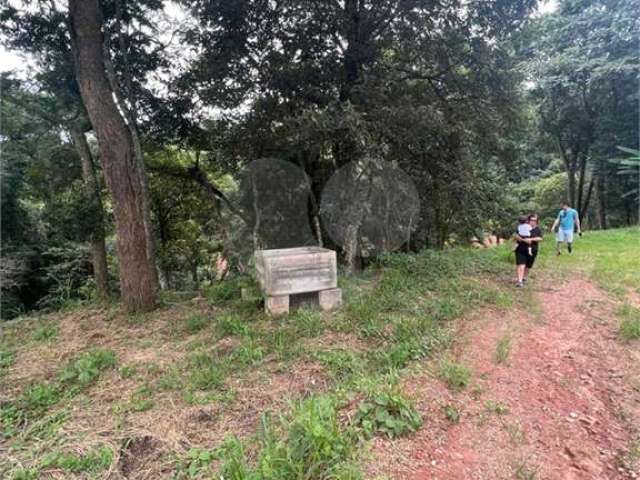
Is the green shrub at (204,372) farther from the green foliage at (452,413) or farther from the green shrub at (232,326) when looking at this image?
the green foliage at (452,413)

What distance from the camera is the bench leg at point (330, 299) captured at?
4555mm

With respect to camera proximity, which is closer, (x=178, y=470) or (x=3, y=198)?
(x=178, y=470)

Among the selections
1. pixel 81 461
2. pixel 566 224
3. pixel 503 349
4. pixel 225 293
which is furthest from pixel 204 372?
pixel 566 224

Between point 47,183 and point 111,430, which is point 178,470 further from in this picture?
point 47,183

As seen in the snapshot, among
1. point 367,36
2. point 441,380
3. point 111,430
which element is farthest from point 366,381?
point 367,36

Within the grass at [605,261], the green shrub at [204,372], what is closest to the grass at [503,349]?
the green shrub at [204,372]

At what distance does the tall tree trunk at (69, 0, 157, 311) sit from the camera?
15.0ft

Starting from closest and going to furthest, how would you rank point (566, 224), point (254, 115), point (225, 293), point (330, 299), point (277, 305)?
point (277, 305)
point (330, 299)
point (225, 293)
point (254, 115)
point (566, 224)

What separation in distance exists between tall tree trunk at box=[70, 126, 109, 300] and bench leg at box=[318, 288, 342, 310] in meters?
4.04

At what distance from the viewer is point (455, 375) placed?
2.93 m

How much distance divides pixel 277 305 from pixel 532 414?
2796 millimetres

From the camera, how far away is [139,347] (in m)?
3.88

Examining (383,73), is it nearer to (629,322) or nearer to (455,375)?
(629,322)

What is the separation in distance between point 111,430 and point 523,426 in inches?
116
